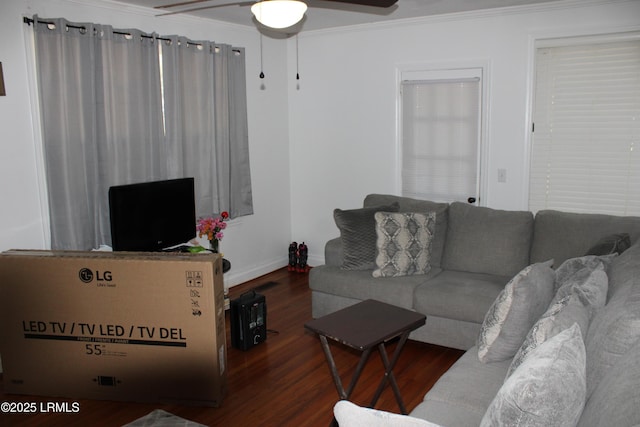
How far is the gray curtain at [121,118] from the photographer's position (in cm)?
382

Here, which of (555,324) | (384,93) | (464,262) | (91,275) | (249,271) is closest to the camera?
(555,324)

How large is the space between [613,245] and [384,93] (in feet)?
9.20

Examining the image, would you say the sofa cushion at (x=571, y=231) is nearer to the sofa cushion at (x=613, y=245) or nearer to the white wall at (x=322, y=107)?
the sofa cushion at (x=613, y=245)

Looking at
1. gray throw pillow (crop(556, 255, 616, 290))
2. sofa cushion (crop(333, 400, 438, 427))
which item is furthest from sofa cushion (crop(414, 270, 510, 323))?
sofa cushion (crop(333, 400, 438, 427))

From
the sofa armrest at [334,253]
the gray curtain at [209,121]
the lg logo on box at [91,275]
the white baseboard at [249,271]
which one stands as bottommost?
the white baseboard at [249,271]

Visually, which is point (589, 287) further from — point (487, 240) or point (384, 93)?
point (384, 93)

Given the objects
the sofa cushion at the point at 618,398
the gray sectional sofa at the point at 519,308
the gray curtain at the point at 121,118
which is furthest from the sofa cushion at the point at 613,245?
the gray curtain at the point at 121,118

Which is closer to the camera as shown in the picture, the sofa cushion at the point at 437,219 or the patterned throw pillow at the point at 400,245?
the patterned throw pillow at the point at 400,245

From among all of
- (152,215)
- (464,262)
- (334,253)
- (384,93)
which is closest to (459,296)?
(464,262)

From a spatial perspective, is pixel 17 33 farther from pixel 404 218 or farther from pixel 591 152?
pixel 591 152

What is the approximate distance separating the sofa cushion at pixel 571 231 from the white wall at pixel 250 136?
2.75m

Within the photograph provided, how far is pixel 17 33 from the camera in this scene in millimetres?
3617

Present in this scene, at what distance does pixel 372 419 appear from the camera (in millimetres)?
1397

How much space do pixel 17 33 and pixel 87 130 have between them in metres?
0.75
